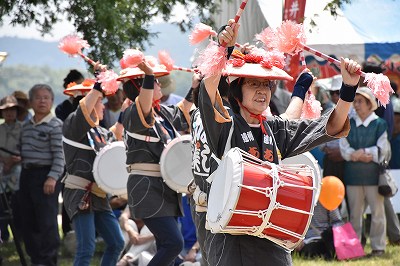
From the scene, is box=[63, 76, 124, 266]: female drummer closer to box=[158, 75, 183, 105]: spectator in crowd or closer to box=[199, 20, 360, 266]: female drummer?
box=[199, 20, 360, 266]: female drummer

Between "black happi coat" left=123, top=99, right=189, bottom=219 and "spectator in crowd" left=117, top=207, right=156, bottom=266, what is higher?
"black happi coat" left=123, top=99, right=189, bottom=219

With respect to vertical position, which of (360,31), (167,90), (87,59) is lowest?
(167,90)

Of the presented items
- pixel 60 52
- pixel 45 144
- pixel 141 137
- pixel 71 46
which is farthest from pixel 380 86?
pixel 45 144

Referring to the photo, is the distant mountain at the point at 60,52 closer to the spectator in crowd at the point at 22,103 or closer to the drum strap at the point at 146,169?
the spectator in crowd at the point at 22,103

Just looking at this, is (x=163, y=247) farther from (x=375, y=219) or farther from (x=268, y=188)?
(x=375, y=219)

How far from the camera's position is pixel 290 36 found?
4.95 meters

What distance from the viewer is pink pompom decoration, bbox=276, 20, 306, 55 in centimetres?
494

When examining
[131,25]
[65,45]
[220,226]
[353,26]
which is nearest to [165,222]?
[65,45]

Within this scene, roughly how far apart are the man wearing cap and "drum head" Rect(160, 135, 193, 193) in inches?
121

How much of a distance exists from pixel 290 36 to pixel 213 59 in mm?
560

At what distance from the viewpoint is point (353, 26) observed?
1116 cm

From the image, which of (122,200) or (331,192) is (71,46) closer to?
(122,200)

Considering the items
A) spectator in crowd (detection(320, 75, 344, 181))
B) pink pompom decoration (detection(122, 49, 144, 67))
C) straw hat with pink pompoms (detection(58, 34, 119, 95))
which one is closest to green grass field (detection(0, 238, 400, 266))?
spectator in crowd (detection(320, 75, 344, 181))

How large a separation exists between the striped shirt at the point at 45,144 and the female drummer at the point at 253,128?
4.23 m
